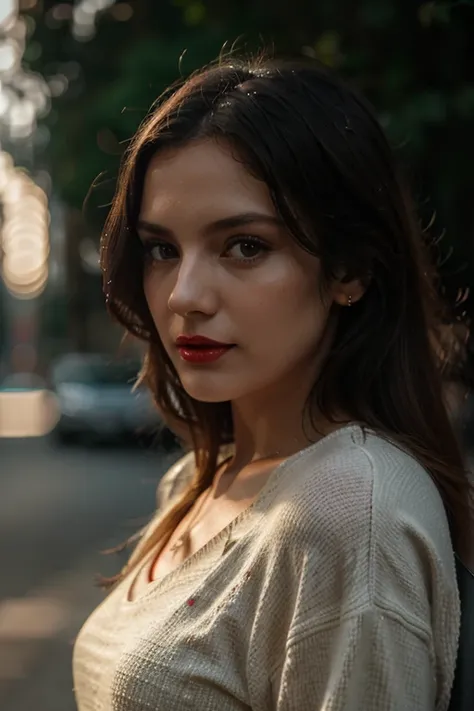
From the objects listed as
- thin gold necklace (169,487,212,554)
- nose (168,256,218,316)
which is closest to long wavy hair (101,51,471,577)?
nose (168,256,218,316)

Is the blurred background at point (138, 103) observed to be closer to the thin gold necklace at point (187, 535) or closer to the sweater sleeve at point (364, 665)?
the thin gold necklace at point (187, 535)

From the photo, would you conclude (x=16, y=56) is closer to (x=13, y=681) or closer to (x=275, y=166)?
(x=13, y=681)

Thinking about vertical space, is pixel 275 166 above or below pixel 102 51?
below

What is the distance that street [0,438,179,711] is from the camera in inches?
192

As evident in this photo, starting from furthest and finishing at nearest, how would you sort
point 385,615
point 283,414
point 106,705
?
point 283,414 → point 106,705 → point 385,615

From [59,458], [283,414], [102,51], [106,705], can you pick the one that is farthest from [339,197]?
[59,458]

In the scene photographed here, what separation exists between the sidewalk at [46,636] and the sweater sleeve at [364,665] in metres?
3.54

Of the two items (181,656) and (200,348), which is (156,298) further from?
(181,656)

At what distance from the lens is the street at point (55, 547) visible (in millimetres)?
4879

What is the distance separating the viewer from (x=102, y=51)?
433 cm

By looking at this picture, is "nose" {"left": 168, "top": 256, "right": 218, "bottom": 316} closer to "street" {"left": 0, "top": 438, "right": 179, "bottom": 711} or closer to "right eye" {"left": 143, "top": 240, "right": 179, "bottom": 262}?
"right eye" {"left": 143, "top": 240, "right": 179, "bottom": 262}

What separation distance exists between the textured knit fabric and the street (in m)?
1.50

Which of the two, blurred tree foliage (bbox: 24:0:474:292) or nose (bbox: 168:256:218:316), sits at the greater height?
blurred tree foliage (bbox: 24:0:474:292)

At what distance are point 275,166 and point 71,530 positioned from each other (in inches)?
302
